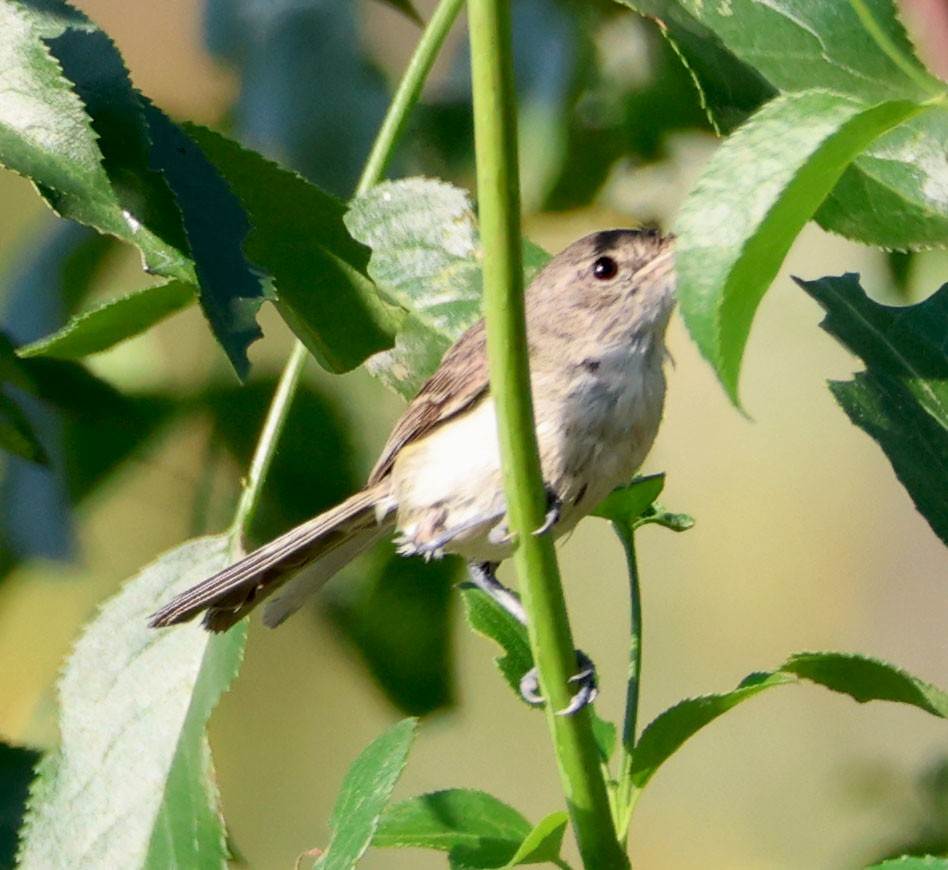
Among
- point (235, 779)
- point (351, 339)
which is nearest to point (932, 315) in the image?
point (351, 339)

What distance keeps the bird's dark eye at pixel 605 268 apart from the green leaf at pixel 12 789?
0.74 m

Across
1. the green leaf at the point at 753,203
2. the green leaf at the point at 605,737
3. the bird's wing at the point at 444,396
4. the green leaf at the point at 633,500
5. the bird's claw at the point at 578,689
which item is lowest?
the green leaf at the point at 605,737

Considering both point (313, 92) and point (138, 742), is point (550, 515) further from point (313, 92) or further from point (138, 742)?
point (313, 92)

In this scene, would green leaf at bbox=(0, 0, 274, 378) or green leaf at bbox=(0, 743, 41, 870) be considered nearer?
green leaf at bbox=(0, 0, 274, 378)

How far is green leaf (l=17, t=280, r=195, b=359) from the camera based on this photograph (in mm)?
961

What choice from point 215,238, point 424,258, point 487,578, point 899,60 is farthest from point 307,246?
point 899,60

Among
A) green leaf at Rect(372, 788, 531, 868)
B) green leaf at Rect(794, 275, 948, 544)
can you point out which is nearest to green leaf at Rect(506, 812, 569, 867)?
green leaf at Rect(372, 788, 531, 868)

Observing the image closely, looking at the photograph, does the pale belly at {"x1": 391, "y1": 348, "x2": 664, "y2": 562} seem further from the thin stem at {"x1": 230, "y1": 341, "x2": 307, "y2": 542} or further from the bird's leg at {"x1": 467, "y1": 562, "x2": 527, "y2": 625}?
the thin stem at {"x1": 230, "y1": 341, "x2": 307, "y2": 542}

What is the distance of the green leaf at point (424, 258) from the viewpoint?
1.07 metres

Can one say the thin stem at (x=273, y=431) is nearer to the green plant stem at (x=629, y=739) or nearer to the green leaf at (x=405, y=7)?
the green plant stem at (x=629, y=739)

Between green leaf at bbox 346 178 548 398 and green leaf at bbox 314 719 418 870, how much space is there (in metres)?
0.39

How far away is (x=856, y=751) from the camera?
84.9 inches

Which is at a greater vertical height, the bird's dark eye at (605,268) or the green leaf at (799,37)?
the green leaf at (799,37)

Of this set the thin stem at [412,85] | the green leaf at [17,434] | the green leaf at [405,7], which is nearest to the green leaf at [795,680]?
the thin stem at [412,85]
